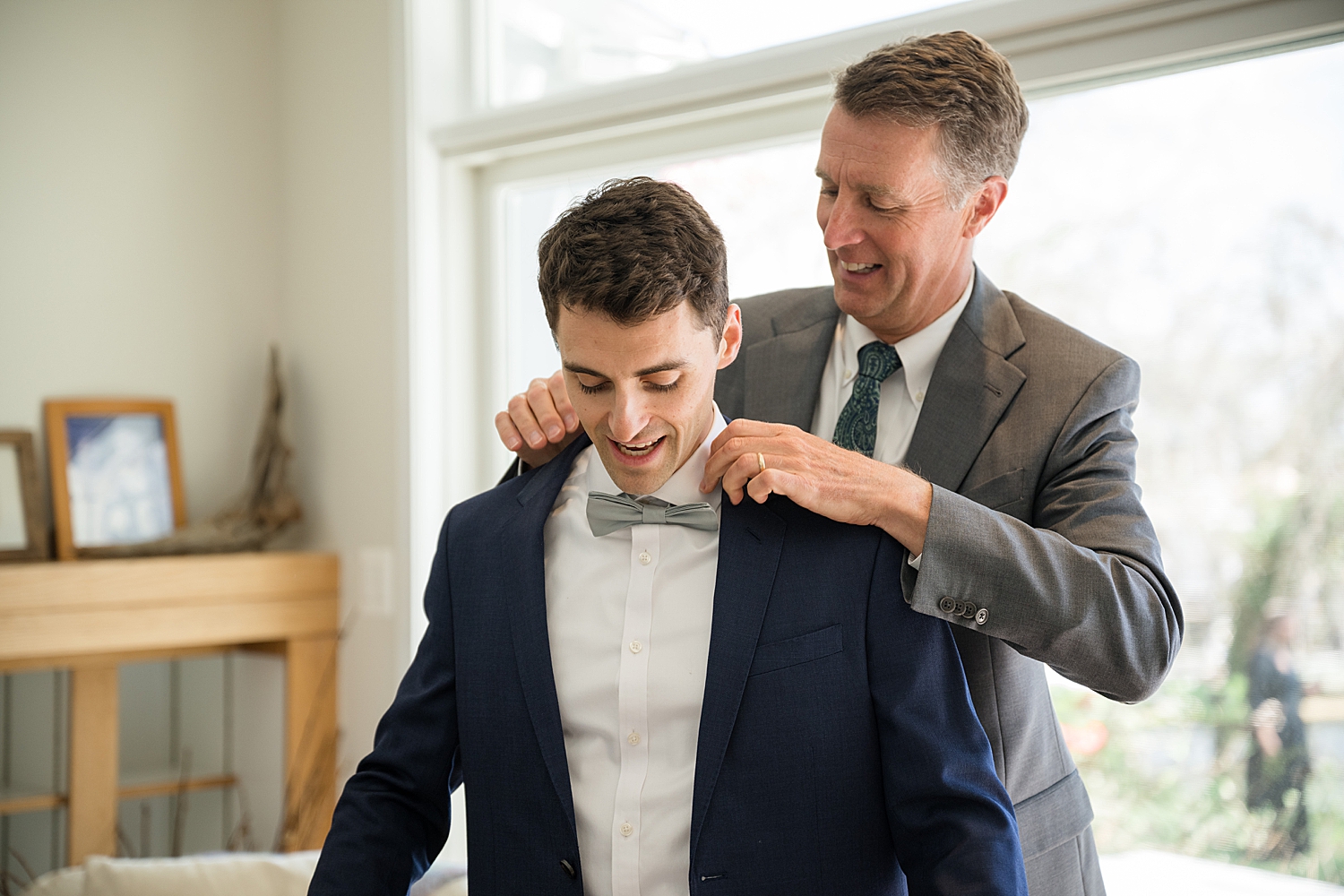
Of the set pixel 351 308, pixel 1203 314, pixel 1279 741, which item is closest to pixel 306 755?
pixel 351 308

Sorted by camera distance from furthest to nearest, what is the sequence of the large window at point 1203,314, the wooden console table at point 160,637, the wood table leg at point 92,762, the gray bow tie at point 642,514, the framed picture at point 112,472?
the framed picture at point 112,472 → the wood table leg at point 92,762 → the wooden console table at point 160,637 → the large window at point 1203,314 → the gray bow tie at point 642,514

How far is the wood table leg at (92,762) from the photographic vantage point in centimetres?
295

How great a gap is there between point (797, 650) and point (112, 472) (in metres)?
2.48

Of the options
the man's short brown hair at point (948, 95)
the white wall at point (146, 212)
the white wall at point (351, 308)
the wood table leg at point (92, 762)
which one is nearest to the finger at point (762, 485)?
the man's short brown hair at point (948, 95)

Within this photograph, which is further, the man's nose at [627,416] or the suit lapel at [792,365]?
the suit lapel at [792,365]

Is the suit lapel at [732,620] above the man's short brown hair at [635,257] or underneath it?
underneath

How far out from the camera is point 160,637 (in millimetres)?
2947

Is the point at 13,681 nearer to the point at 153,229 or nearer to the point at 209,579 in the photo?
the point at 209,579

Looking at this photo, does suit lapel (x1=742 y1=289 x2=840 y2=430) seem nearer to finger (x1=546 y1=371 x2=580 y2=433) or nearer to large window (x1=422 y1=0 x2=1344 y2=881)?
finger (x1=546 y1=371 x2=580 y2=433)

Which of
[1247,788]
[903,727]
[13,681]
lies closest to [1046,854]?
[903,727]

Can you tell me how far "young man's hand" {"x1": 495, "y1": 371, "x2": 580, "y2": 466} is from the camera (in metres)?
1.64

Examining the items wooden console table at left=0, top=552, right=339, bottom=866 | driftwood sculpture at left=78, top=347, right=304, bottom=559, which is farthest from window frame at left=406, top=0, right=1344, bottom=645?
driftwood sculpture at left=78, top=347, right=304, bottom=559

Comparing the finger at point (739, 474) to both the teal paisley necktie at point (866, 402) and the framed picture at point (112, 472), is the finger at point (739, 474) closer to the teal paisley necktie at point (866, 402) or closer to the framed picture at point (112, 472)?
the teal paisley necktie at point (866, 402)

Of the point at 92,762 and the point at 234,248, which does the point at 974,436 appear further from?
the point at 234,248
